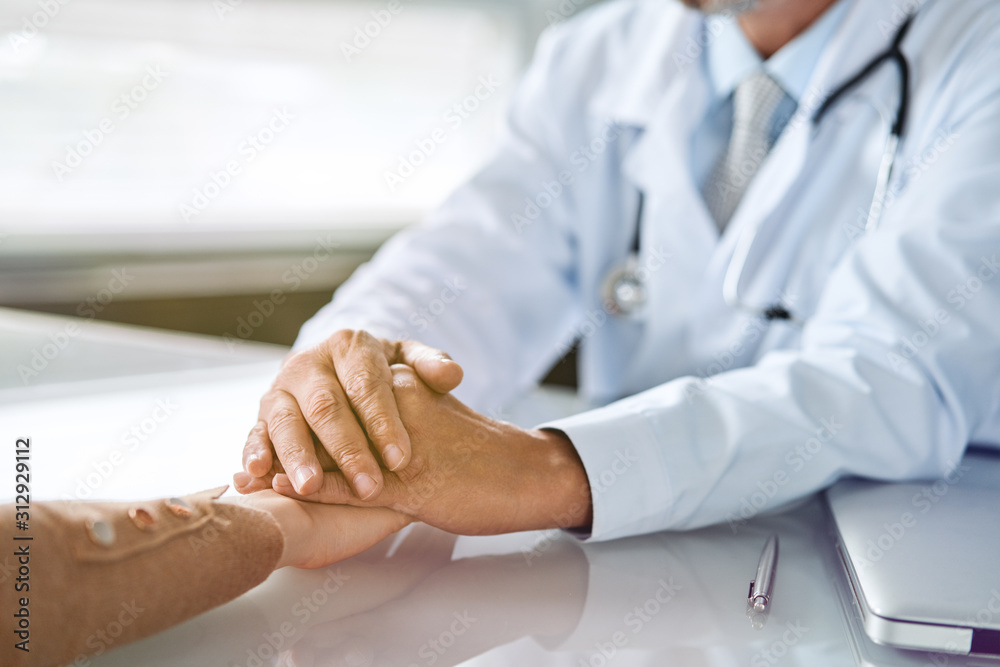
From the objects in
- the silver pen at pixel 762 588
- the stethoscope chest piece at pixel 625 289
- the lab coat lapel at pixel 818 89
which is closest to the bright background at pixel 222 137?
the stethoscope chest piece at pixel 625 289

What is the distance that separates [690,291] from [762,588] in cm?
73

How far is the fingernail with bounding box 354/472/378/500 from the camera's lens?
0.67 m

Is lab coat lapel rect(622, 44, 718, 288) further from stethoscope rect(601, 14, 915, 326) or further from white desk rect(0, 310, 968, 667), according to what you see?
white desk rect(0, 310, 968, 667)

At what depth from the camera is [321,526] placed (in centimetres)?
63

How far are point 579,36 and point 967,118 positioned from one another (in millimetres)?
761

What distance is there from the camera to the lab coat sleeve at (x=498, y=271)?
117cm

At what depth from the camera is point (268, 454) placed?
0.73 m

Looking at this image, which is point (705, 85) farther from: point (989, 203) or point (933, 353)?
point (933, 353)

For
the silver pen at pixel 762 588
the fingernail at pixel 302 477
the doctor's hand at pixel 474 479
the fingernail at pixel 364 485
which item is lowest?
the silver pen at pixel 762 588

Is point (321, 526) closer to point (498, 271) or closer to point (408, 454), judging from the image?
point (408, 454)

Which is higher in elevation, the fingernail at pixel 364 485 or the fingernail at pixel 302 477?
the fingernail at pixel 302 477

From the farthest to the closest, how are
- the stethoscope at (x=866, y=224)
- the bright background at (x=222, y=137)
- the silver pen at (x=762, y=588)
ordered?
the bright background at (x=222, y=137) < the stethoscope at (x=866, y=224) < the silver pen at (x=762, y=588)

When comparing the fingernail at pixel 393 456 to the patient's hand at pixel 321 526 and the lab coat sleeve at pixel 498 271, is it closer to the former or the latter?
the patient's hand at pixel 321 526

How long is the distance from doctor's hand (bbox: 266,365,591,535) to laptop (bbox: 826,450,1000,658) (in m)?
0.24
